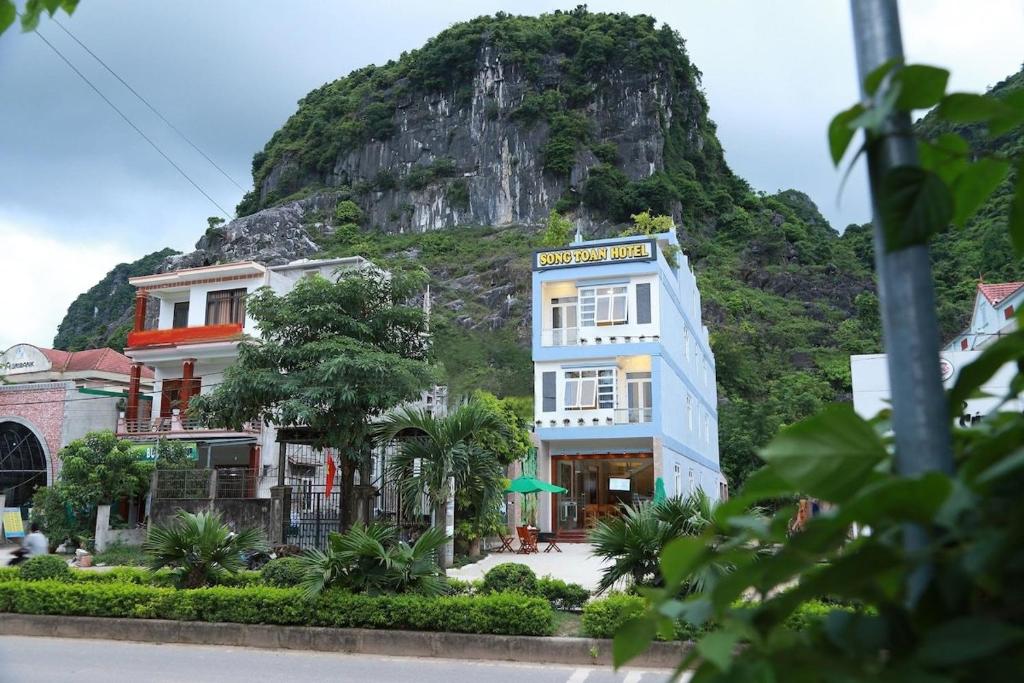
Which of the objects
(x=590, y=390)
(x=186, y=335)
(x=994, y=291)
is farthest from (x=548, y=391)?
(x=994, y=291)

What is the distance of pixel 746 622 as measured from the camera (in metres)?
0.91

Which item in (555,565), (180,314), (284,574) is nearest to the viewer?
(284,574)

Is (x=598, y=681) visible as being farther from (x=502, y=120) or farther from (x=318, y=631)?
(x=502, y=120)

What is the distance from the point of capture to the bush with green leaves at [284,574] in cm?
1123

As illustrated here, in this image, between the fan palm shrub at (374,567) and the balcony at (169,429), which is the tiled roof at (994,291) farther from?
the balcony at (169,429)

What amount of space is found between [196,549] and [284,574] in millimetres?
1204

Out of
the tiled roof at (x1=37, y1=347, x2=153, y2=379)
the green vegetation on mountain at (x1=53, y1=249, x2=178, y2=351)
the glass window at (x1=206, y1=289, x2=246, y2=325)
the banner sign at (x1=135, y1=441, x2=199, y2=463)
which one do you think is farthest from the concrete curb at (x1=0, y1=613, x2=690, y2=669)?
the green vegetation on mountain at (x1=53, y1=249, x2=178, y2=351)

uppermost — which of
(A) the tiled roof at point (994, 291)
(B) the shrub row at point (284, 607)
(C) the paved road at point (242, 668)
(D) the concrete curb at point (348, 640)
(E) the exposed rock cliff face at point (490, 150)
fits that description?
(E) the exposed rock cliff face at point (490, 150)

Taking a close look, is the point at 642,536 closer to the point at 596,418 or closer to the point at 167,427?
the point at 596,418

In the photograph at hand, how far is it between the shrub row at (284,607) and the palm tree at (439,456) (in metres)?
4.21

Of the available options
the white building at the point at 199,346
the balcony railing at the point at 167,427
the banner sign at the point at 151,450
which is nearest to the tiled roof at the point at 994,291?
the white building at the point at 199,346

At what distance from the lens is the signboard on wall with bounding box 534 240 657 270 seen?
26125 millimetres

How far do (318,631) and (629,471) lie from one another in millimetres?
19551

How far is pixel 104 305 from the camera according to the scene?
285ft
